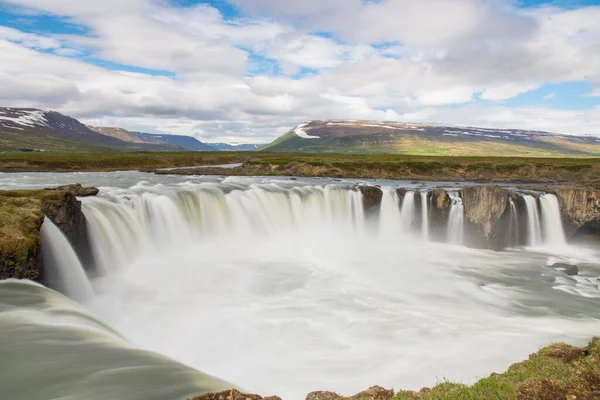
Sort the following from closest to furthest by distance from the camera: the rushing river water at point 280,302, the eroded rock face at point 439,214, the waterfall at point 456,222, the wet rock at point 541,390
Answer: the wet rock at point 541,390, the rushing river water at point 280,302, the waterfall at point 456,222, the eroded rock face at point 439,214

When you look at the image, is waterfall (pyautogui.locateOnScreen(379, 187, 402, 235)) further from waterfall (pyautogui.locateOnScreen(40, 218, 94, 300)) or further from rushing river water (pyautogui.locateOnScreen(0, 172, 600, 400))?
waterfall (pyautogui.locateOnScreen(40, 218, 94, 300))

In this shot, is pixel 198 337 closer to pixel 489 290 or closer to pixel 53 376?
pixel 53 376

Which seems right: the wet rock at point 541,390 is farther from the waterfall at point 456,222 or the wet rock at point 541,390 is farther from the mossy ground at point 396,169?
the mossy ground at point 396,169

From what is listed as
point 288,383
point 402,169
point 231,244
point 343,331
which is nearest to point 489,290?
point 343,331

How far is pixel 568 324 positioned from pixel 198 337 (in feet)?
55.3

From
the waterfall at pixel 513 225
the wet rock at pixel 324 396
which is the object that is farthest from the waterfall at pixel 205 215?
the wet rock at pixel 324 396

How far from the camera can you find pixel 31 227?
55.5 feet

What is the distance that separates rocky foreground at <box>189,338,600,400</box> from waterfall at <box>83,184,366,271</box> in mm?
18161

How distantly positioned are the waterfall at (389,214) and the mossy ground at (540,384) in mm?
27674

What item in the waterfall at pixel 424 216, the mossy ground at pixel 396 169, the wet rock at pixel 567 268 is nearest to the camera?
the wet rock at pixel 567 268

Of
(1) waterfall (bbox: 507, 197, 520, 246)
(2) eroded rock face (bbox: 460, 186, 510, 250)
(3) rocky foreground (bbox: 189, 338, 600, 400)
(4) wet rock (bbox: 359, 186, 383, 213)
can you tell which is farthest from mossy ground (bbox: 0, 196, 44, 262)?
(1) waterfall (bbox: 507, 197, 520, 246)

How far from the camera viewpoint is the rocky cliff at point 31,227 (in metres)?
14.7

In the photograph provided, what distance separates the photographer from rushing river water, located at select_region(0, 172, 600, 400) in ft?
34.7

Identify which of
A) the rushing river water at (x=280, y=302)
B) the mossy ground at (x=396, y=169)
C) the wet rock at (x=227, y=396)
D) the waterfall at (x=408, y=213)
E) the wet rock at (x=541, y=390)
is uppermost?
the mossy ground at (x=396, y=169)
